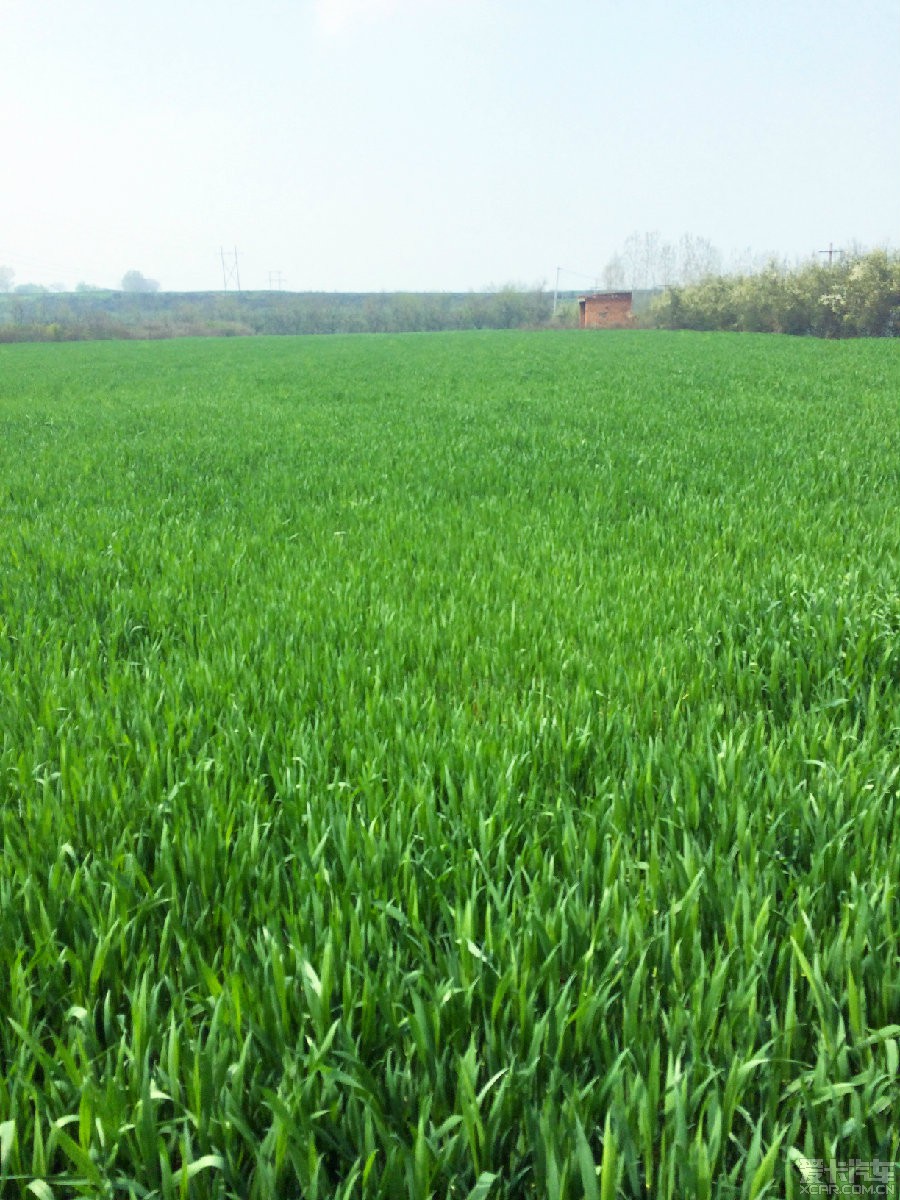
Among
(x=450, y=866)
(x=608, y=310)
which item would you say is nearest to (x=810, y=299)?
(x=608, y=310)

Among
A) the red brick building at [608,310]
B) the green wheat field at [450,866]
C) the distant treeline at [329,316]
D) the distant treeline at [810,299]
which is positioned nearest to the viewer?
the green wheat field at [450,866]

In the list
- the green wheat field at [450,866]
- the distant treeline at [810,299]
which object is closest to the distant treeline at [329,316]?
the distant treeline at [810,299]

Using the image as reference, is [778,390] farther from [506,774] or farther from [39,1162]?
[39,1162]

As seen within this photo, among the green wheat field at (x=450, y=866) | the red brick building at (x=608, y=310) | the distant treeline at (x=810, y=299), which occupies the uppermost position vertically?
the red brick building at (x=608, y=310)

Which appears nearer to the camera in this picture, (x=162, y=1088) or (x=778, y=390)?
(x=162, y=1088)

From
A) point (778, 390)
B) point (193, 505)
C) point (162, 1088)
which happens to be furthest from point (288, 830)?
point (778, 390)

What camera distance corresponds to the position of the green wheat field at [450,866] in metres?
1.23

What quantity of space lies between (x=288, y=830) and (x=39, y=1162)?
3.32 feet

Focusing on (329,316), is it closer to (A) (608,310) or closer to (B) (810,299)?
(A) (608,310)

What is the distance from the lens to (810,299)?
179 feet

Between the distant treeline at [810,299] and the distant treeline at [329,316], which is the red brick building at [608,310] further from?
the distant treeline at [810,299]

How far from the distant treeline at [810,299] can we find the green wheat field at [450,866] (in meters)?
54.0

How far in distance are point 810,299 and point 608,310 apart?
121 feet

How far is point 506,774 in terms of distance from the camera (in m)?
2.25
